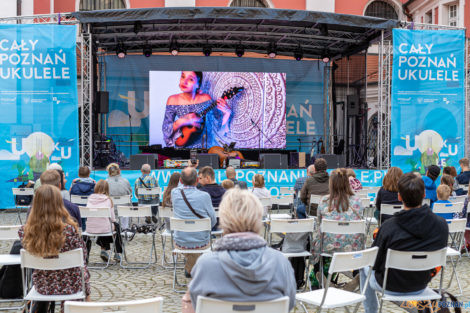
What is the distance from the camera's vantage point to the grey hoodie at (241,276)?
2109mm

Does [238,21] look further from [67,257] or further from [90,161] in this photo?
[67,257]

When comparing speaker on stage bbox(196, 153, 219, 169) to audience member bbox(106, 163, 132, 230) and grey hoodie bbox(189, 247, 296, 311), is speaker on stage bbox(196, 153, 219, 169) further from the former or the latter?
grey hoodie bbox(189, 247, 296, 311)

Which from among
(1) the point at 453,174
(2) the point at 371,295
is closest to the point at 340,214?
(2) the point at 371,295

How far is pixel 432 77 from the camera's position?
11539 mm

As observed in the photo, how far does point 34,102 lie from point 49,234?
821 centimetres

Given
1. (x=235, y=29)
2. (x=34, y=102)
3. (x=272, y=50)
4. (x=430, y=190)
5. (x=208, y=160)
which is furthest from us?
(x=272, y=50)

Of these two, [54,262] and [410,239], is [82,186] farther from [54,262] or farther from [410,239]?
[410,239]

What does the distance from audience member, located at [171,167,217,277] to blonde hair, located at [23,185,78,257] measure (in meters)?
1.82

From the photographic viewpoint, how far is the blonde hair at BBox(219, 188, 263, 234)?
7.14 ft

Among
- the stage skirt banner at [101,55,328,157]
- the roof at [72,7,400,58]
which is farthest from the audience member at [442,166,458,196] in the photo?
the stage skirt banner at [101,55,328,157]

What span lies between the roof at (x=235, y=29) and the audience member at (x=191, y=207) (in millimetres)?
6534

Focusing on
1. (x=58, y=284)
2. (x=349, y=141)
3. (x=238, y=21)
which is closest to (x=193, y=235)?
(x=58, y=284)

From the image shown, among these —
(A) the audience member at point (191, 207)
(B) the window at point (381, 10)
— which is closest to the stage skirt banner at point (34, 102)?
(A) the audience member at point (191, 207)

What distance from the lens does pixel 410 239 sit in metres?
3.40
